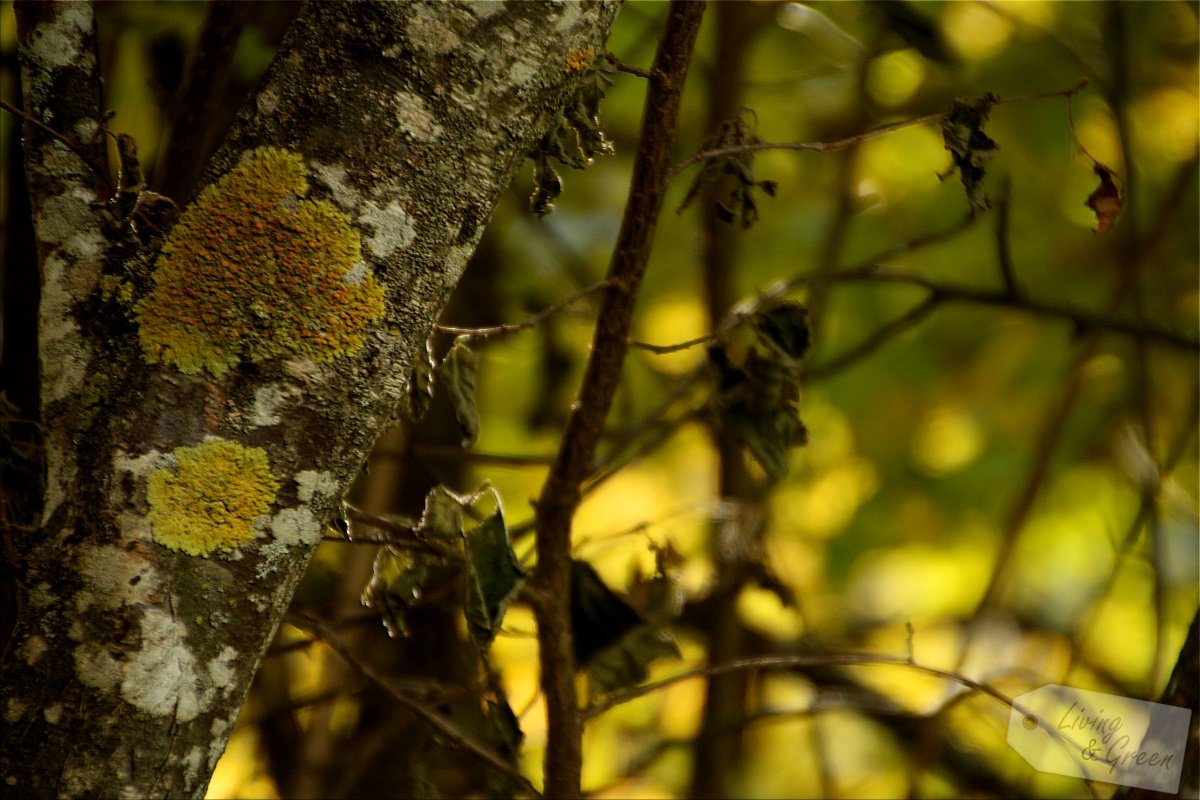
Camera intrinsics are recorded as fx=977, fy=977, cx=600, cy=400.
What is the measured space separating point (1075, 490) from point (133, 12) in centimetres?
168

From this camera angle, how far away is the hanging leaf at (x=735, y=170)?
2.24 ft

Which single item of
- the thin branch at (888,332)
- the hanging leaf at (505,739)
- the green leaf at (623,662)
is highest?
the thin branch at (888,332)

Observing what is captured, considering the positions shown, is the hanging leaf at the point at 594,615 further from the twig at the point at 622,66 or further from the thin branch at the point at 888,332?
the thin branch at the point at 888,332

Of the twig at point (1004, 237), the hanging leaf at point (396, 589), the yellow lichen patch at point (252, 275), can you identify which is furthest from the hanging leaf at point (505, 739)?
the twig at point (1004, 237)

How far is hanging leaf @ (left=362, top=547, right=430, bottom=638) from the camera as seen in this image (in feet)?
2.17

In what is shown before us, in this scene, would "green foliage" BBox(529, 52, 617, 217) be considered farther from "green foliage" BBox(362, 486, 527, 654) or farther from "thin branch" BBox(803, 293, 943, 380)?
"thin branch" BBox(803, 293, 943, 380)

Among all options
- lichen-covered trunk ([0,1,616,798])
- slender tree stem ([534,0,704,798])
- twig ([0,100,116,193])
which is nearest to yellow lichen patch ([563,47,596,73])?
lichen-covered trunk ([0,1,616,798])

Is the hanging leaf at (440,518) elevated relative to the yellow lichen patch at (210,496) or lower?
elevated

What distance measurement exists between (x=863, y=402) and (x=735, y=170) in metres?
1.03

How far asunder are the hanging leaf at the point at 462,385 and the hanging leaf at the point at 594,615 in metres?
0.17

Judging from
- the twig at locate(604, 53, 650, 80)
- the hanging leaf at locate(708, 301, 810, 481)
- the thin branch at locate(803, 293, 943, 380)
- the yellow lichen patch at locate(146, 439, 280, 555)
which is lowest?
the yellow lichen patch at locate(146, 439, 280, 555)

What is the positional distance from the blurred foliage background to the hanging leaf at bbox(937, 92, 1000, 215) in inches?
16.3

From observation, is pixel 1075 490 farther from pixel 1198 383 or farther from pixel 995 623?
pixel 1198 383

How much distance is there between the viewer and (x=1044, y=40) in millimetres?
1405
